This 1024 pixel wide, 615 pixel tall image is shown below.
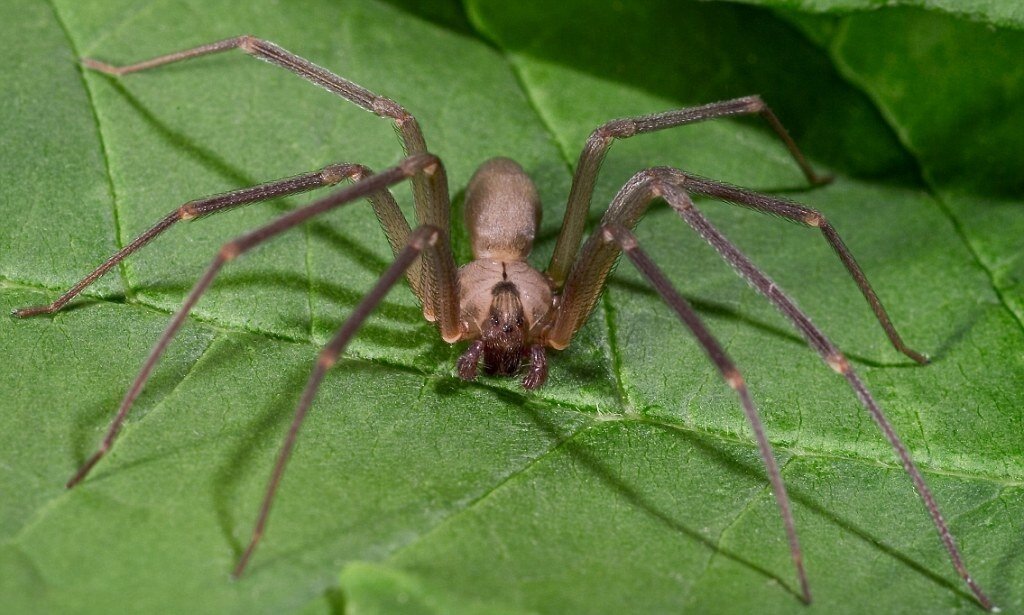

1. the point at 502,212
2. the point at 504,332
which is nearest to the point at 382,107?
the point at 502,212

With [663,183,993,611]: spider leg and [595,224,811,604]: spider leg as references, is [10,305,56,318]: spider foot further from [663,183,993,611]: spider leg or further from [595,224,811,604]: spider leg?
[663,183,993,611]: spider leg

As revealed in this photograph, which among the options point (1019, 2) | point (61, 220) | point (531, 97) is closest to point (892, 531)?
point (1019, 2)

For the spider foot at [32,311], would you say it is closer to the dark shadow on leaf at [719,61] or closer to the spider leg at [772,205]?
the spider leg at [772,205]

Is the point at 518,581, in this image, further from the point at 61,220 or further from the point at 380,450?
the point at 61,220

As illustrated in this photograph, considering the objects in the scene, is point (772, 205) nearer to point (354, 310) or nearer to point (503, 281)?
point (503, 281)

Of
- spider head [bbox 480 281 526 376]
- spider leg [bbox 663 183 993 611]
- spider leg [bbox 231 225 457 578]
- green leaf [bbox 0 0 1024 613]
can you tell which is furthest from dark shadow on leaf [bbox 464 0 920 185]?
spider leg [bbox 231 225 457 578]

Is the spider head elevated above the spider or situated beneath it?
situated beneath
